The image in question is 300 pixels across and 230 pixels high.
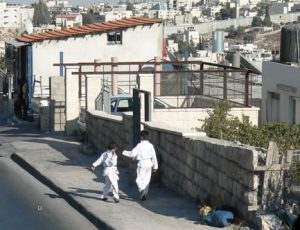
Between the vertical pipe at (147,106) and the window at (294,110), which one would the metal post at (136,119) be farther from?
the window at (294,110)

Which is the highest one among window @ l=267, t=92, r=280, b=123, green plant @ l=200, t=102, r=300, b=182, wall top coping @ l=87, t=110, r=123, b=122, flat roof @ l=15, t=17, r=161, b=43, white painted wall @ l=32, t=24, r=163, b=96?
flat roof @ l=15, t=17, r=161, b=43

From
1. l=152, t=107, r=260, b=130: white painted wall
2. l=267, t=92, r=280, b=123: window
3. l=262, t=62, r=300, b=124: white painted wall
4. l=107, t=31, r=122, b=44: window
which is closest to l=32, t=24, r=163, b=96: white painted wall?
l=107, t=31, r=122, b=44: window

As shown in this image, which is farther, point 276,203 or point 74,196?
point 74,196

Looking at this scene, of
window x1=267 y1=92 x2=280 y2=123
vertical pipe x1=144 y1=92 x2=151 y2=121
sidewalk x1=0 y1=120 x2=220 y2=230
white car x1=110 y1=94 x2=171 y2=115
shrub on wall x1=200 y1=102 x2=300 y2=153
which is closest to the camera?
sidewalk x1=0 y1=120 x2=220 y2=230

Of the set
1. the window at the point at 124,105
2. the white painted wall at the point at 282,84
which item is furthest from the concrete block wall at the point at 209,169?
the white painted wall at the point at 282,84

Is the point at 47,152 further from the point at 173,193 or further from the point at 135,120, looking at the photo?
the point at 173,193

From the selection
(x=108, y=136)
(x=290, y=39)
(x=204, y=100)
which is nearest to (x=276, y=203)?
(x=108, y=136)

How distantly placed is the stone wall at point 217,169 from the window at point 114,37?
21.5 m

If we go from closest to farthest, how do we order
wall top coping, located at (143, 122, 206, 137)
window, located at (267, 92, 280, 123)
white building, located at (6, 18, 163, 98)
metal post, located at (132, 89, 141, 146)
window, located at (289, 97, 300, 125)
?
wall top coping, located at (143, 122, 206, 137)
metal post, located at (132, 89, 141, 146)
window, located at (289, 97, 300, 125)
window, located at (267, 92, 280, 123)
white building, located at (6, 18, 163, 98)

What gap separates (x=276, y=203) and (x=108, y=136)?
11.0m

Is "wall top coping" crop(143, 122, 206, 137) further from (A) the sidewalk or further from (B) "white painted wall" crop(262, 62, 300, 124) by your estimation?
(B) "white painted wall" crop(262, 62, 300, 124)

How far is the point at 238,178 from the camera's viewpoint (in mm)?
13398

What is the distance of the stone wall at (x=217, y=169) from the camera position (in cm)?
1283

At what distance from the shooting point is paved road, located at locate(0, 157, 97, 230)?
14.7 meters
